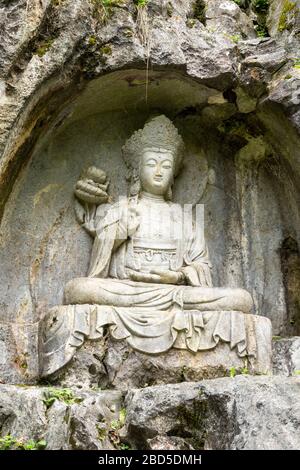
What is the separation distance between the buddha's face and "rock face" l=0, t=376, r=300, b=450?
2.72 m

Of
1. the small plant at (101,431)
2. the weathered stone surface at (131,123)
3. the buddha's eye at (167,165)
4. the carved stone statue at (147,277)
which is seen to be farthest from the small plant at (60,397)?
the buddha's eye at (167,165)

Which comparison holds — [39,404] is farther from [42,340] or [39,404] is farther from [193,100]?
[193,100]

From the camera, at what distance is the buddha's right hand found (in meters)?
8.65

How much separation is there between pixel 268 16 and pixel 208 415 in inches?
200

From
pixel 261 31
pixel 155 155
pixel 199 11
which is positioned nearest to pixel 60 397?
pixel 155 155

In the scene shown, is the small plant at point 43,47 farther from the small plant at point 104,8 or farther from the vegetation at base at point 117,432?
the vegetation at base at point 117,432

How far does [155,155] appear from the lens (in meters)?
8.66

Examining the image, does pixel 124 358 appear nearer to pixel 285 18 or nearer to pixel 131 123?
pixel 131 123

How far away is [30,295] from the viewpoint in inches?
327

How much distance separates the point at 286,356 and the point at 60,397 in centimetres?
240

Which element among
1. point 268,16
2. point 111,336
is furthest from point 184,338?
point 268,16

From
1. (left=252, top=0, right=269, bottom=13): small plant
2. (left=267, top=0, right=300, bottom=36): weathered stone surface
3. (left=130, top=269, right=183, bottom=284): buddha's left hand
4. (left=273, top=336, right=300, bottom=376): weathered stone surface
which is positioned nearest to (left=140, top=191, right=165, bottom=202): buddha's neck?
(left=130, top=269, right=183, bottom=284): buddha's left hand

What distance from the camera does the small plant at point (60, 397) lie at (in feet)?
21.3

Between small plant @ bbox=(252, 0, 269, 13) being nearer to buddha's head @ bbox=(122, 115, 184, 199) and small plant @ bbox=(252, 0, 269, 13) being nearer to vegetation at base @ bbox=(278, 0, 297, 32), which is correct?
vegetation at base @ bbox=(278, 0, 297, 32)
